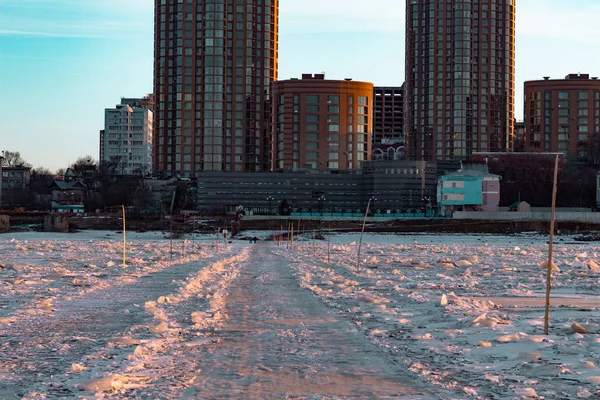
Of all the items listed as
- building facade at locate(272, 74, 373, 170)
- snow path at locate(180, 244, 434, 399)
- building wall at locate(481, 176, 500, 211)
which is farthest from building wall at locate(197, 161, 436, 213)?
snow path at locate(180, 244, 434, 399)

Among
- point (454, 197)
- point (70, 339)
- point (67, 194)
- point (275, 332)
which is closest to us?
point (70, 339)

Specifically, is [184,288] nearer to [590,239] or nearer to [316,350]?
[316,350]

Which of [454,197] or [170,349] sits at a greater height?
[454,197]

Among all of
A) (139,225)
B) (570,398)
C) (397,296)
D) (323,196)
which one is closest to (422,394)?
(570,398)

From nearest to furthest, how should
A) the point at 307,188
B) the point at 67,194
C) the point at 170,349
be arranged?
the point at 170,349, the point at 307,188, the point at 67,194

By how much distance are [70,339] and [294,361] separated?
488 centimetres

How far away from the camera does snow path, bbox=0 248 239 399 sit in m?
11.2

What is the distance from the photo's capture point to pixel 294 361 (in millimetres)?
12867

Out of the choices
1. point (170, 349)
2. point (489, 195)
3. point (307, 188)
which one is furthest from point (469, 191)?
point (170, 349)

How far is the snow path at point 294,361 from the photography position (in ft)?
35.0

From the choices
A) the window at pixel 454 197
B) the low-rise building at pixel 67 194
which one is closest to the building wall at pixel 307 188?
the low-rise building at pixel 67 194

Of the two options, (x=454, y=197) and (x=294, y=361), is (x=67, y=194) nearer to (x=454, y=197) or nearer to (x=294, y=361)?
(x=454, y=197)

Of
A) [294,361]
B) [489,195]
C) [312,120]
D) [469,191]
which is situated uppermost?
[312,120]

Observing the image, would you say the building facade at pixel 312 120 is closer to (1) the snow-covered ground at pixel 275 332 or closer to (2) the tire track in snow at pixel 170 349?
(1) the snow-covered ground at pixel 275 332
